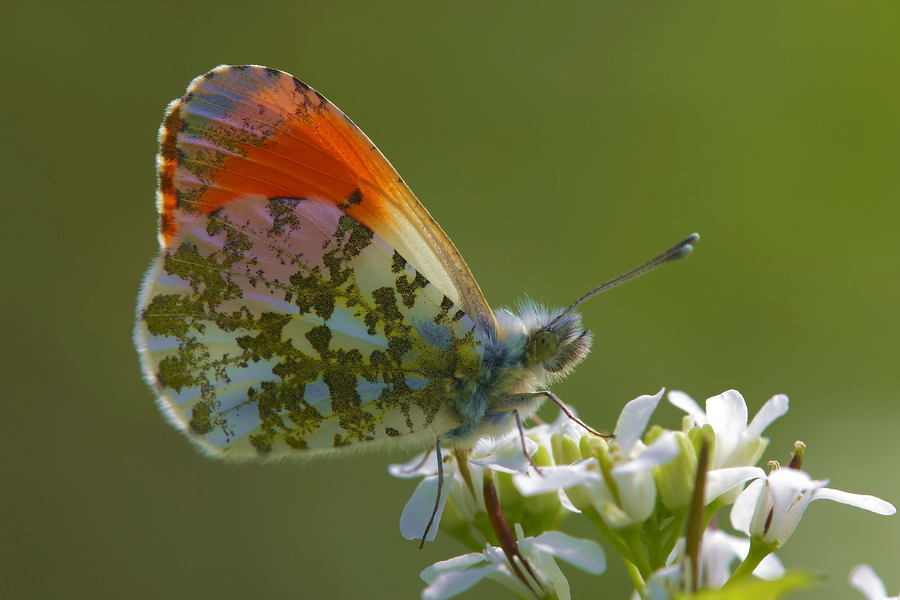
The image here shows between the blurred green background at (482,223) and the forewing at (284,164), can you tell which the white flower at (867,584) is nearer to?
the forewing at (284,164)

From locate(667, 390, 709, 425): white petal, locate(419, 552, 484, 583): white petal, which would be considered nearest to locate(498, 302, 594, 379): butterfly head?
locate(667, 390, 709, 425): white petal

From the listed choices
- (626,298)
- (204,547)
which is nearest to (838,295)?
(626,298)

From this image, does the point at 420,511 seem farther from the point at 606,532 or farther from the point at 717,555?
the point at 717,555

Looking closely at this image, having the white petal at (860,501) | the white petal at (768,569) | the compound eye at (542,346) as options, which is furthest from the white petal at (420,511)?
the white petal at (860,501)

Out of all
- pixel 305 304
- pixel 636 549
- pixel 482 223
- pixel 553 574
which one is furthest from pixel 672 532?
pixel 482 223

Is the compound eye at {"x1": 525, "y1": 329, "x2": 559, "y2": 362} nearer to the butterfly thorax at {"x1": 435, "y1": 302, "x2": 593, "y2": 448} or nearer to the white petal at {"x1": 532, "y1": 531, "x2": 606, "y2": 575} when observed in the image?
the butterfly thorax at {"x1": 435, "y1": 302, "x2": 593, "y2": 448}

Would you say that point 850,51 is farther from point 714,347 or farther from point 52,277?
point 52,277

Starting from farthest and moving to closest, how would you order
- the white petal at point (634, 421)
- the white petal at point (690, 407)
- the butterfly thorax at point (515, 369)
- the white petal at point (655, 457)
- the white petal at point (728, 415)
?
the butterfly thorax at point (515, 369)
the white petal at point (690, 407)
the white petal at point (728, 415)
the white petal at point (634, 421)
the white petal at point (655, 457)
